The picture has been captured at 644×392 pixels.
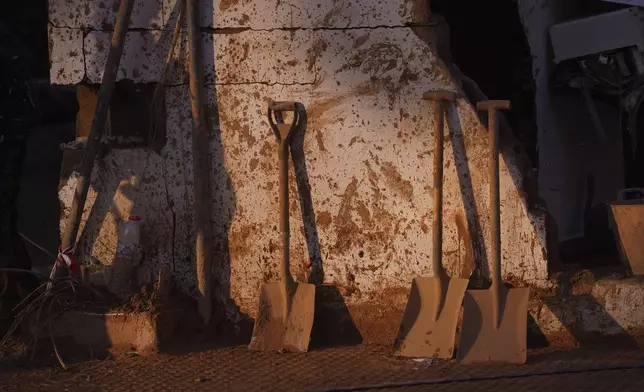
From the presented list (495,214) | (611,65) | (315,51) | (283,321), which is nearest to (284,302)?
(283,321)

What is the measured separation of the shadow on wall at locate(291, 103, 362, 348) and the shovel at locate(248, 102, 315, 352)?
0.09 metres

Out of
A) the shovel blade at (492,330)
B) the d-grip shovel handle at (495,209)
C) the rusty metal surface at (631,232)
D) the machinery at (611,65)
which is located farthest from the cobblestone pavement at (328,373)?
the machinery at (611,65)

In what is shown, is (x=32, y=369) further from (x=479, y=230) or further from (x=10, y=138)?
(x=479, y=230)

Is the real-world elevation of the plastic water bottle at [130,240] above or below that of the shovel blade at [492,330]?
above

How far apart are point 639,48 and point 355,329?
2661 millimetres

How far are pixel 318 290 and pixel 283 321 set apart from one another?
26cm

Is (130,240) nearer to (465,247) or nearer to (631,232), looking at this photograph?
(465,247)

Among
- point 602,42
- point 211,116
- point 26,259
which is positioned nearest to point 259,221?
point 211,116

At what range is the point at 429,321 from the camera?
4.72 m

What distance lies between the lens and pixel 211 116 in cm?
508

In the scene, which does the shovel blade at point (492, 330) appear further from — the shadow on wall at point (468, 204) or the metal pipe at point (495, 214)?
the shadow on wall at point (468, 204)

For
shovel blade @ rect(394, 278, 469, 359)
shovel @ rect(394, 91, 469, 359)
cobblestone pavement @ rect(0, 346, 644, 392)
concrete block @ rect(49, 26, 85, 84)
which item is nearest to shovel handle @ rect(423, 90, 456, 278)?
shovel @ rect(394, 91, 469, 359)

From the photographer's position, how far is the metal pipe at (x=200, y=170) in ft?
16.4

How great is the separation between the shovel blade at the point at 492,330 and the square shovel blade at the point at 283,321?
84 centimetres
